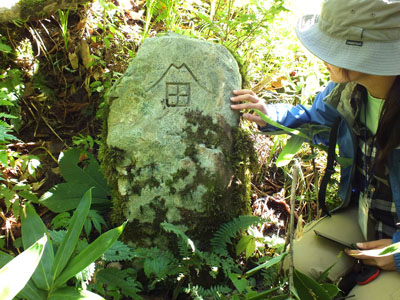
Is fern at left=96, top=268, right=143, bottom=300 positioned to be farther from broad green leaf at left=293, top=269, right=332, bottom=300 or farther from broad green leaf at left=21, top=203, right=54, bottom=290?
broad green leaf at left=293, top=269, right=332, bottom=300

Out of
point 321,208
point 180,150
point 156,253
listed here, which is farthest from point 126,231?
point 321,208

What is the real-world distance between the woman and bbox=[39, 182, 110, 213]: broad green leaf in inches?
53.5

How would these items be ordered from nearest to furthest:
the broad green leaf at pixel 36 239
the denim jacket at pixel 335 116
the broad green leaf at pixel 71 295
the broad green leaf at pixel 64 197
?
the broad green leaf at pixel 71 295
the broad green leaf at pixel 36 239
the denim jacket at pixel 335 116
the broad green leaf at pixel 64 197

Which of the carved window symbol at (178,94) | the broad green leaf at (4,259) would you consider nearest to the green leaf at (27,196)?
the broad green leaf at (4,259)

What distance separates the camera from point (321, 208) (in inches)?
100

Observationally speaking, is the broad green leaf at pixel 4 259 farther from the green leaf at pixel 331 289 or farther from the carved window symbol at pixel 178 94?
the green leaf at pixel 331 289

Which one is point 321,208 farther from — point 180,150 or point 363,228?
point 180,150

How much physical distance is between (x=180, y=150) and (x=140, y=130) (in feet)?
1.04

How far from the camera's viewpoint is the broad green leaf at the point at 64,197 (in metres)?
2.69

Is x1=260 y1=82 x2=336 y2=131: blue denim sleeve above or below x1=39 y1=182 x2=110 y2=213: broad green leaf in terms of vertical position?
above

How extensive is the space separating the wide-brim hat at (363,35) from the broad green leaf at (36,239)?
173 centimetres

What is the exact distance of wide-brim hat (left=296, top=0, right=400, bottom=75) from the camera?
1.62m

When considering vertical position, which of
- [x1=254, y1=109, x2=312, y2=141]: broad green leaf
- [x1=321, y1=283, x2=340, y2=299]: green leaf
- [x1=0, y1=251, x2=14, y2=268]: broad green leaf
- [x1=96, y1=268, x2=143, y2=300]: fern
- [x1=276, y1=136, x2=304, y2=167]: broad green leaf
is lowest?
[x1=96, y1=268, x2=143, y2=300]: fern

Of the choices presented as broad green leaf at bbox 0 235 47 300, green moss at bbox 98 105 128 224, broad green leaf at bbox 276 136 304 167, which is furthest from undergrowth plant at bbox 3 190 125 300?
broad green leaf at bbox 276 136 304 167
